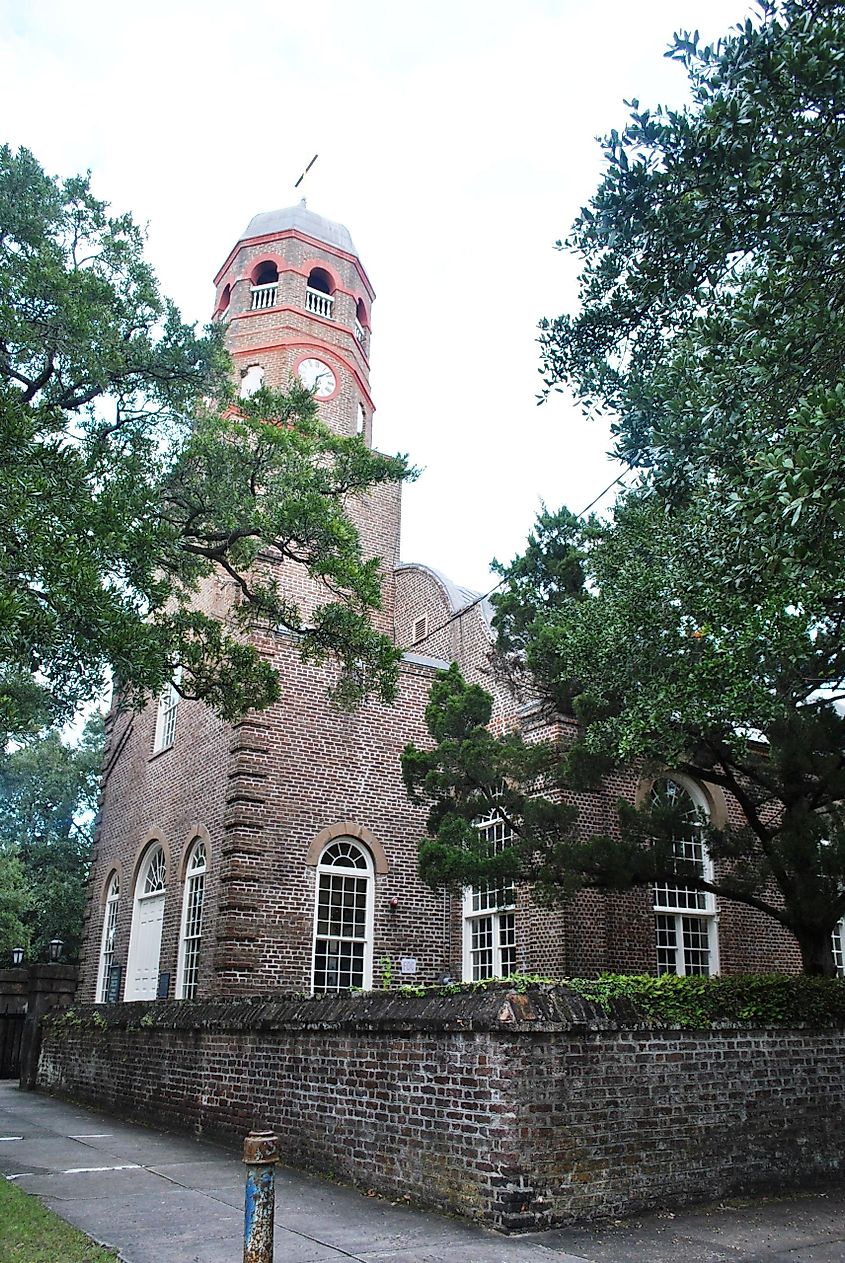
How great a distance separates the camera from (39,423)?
430 inches

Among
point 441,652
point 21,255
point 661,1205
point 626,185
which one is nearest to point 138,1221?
point 661,1205

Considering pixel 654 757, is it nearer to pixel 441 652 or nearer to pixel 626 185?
pixel 626 185

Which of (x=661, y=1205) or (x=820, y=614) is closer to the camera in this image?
(x=661, y=1205)

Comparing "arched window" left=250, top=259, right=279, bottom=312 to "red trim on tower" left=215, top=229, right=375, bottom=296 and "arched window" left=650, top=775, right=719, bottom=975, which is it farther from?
"arched window" left=650, top=775, right=719, bottom=975

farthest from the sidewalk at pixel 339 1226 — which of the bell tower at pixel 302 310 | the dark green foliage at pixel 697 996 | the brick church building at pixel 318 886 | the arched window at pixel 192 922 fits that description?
the bell tower at pixel 302 310

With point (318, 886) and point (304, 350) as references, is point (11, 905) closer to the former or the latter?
point (318, 886)

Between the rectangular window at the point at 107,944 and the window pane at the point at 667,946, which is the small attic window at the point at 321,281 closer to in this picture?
the rectangular window at the point at 107,944

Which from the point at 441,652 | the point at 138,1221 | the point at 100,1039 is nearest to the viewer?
the point at 138,1221

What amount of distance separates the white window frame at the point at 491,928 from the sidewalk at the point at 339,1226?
319 inches

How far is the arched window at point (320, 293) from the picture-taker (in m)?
27.6

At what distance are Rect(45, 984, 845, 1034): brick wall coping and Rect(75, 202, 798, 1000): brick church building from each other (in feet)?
15.8

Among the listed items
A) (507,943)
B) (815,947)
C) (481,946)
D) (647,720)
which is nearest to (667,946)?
(507,943)

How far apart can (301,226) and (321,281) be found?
1.66 meters

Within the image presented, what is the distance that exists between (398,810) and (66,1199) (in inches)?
426
